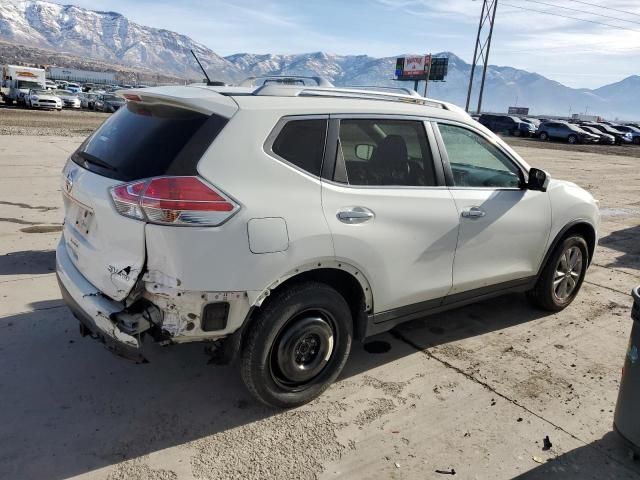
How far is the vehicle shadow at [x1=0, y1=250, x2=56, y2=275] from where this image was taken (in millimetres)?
5109

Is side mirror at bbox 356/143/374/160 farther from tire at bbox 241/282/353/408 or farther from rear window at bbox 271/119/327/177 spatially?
tire at bbox 241/282/353/408

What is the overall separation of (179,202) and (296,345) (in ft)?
3.55

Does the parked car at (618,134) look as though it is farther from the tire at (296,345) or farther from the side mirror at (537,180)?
the tire at (296,345)

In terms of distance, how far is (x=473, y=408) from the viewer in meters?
3.29

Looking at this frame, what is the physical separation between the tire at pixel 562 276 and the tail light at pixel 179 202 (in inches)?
125

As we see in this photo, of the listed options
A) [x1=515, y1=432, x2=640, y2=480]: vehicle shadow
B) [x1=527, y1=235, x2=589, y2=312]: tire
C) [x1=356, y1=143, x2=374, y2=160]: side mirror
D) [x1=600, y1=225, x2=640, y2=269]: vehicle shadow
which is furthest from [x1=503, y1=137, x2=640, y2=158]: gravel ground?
[x1=515, y1=432, x2=640, y2=480]: vehicle shadow

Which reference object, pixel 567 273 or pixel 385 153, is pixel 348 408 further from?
pixel 567 273

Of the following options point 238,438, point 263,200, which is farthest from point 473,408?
point 263,200

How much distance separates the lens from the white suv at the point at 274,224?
2621 millimetres

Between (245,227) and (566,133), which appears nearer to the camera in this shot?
(245,227)

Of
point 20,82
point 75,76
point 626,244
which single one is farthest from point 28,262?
point 75,76

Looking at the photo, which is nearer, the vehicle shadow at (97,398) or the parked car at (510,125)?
the vehicle shadow at (97,398)

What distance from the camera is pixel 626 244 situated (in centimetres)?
773

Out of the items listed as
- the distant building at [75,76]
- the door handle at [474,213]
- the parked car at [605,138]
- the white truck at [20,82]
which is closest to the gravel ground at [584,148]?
the parked car at [605,138]
